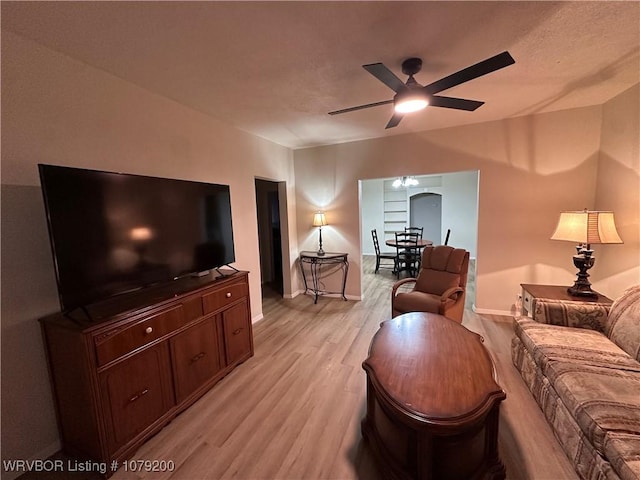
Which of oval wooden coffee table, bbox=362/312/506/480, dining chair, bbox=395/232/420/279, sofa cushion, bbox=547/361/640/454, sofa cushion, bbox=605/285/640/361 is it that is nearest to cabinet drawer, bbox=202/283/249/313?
oval wooden coffee table, bbox=362/312/506/480

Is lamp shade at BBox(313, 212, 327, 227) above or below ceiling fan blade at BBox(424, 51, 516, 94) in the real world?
below

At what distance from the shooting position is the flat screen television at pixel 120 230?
1490mm

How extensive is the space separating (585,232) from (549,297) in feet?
2.11

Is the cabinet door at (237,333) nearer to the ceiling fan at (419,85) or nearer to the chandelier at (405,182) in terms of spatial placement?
the ceiling fan at (419,85)

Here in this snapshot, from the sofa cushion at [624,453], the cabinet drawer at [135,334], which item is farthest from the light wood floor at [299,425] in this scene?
the cabinet drawer at [135,334]

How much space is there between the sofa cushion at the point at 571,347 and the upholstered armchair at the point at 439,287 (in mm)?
668

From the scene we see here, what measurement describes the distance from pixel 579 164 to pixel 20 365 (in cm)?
544

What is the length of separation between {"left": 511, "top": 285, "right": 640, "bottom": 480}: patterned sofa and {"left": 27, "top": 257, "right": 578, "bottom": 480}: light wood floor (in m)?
0.16

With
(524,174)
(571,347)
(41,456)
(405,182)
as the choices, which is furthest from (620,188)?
(41,456)

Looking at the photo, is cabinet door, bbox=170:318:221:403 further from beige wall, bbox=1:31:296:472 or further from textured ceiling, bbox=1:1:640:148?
textured ceiling, bbox=1:1:640:148

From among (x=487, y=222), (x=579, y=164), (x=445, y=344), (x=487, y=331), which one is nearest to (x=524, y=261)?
(x=487, y=222)

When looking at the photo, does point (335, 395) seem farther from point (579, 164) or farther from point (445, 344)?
point (579, 164)

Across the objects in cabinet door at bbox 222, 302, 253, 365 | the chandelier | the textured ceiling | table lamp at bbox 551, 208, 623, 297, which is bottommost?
cabinet door at bbox 222, 302, 253, 365

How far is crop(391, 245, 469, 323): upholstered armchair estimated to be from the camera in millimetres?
2793
